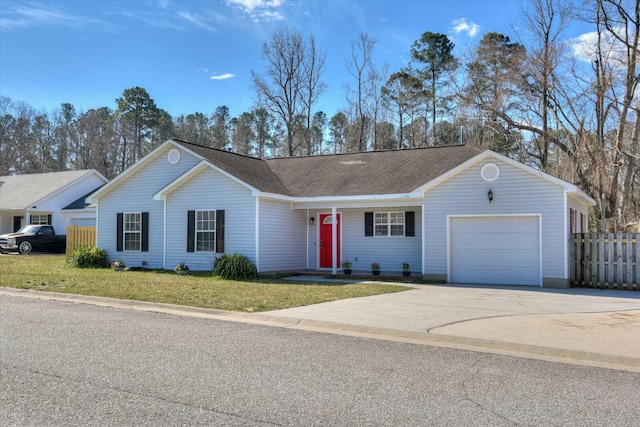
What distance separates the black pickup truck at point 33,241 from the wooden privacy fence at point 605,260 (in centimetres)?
2687

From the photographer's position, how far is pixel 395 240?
60.2 feet

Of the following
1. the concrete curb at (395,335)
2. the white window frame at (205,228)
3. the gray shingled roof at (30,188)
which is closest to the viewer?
the concrete curb at (395,335)

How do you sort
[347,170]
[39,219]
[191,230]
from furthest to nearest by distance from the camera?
[39,219]
[347,170]
[191,230]

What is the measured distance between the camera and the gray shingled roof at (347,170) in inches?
723

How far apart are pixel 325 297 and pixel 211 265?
24.7ft

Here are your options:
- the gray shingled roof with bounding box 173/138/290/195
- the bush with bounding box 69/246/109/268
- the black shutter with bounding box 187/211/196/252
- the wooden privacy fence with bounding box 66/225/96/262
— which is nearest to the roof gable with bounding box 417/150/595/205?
the gray shingled roof with bounding box 173/138/290/195

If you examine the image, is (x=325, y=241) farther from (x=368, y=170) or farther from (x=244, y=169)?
(x=244, y=169)

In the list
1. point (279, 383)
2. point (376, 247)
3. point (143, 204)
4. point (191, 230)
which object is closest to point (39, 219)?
point (143, 204)

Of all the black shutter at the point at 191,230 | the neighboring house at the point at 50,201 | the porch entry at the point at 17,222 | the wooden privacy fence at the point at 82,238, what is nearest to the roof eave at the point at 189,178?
the black shutter at the point at 191,230

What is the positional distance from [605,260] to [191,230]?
13.6 m

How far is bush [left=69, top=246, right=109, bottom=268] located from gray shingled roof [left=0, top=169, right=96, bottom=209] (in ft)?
51.2

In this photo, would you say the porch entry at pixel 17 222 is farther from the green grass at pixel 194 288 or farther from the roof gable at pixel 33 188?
the green grass at pixel 194 288

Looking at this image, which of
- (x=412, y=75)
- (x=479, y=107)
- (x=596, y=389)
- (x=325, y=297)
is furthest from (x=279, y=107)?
(x=596, y=389)

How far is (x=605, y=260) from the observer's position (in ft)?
48.0
